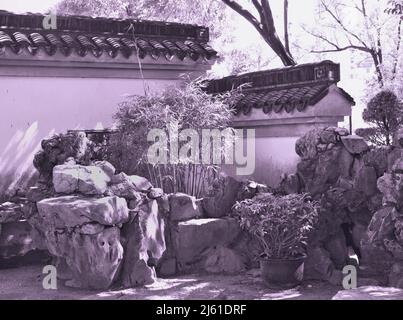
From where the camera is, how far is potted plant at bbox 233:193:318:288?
752 centimetres

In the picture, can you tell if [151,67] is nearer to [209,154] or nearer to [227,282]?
[209,154]

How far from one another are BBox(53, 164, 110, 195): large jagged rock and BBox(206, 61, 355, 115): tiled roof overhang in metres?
2.87

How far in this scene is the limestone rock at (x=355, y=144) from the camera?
8188 millimetres

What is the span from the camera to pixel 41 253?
926 cm

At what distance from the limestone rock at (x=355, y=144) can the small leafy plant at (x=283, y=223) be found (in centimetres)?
96

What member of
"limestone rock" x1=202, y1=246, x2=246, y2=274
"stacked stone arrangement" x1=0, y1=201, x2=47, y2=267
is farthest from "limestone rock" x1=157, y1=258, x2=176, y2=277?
"stacked stone arrangement" x1=0, y1=201, x2=47, y2=267

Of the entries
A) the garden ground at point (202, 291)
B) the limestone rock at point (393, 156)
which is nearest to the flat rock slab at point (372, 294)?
the garden ground at point (202, 291)

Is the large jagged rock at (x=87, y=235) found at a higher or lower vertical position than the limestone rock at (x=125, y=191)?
lower

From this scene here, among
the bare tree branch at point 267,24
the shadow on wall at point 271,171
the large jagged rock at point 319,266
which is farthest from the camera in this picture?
the bare tree branch at point 267,24

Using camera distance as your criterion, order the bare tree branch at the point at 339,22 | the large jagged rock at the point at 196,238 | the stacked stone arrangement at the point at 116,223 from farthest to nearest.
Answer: the bare tree branch at the point at 339,22 → the large jagged rock at the point at 196,238 → the stacked stone arrangement at the point at 116,223

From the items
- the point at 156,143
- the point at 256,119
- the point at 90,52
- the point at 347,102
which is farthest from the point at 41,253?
the point at 347,102

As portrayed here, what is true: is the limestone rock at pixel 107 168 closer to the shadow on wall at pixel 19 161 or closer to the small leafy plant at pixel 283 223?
the small leafy plant at pixel 283 223

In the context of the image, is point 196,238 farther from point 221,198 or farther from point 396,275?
point 396,275

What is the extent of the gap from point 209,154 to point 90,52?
2.47m
